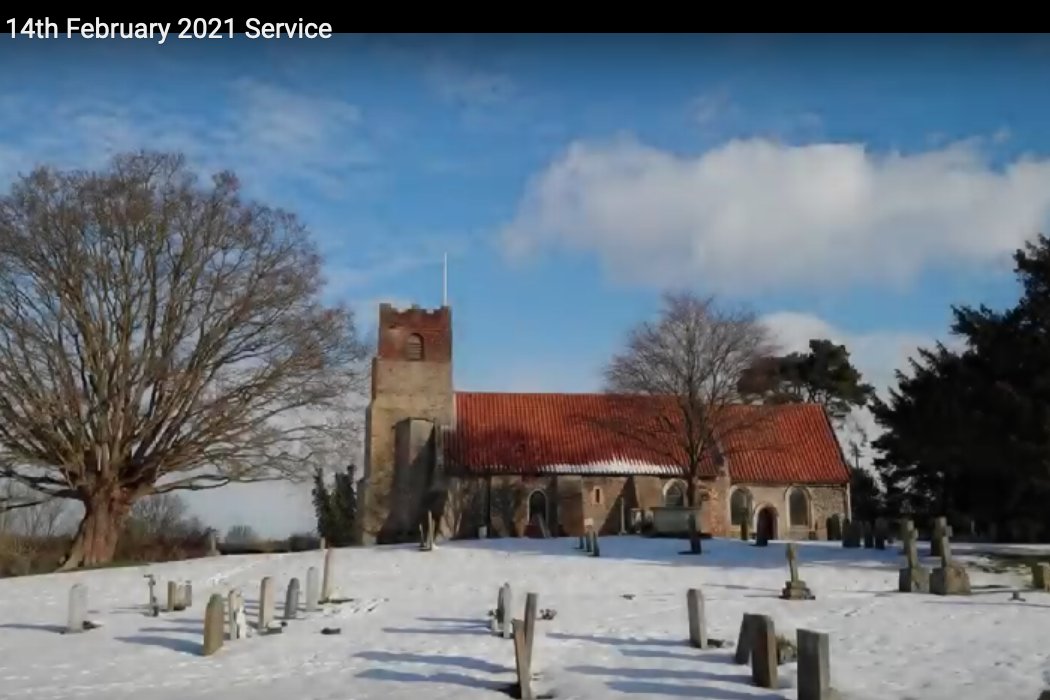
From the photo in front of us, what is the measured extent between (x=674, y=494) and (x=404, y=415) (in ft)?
40.1

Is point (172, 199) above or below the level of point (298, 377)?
above

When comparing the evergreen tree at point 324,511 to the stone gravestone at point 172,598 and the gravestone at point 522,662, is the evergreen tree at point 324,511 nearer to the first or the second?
the stone gravestone at point 172,598

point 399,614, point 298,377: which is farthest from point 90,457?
point 399,614

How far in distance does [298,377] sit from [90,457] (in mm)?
5986

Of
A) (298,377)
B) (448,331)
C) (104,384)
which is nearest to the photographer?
(104,384)

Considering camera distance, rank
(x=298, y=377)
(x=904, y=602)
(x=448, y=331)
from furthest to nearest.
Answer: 1. (x=448, y=331)
2. (x=298, y=377)
3. (x=904, y=602)

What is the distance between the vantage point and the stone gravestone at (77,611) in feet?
56.0

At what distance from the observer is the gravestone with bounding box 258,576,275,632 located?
16316 millimetres

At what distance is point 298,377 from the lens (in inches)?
1201

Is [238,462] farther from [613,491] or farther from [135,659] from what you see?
[613,491]

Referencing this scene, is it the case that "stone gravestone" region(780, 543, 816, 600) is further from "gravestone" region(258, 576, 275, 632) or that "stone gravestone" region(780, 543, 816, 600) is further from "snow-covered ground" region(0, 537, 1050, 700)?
"gravestone" region(258, 576, 275, 632)

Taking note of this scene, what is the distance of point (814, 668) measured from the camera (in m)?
10.1

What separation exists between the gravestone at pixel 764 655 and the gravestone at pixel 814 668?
0.95m

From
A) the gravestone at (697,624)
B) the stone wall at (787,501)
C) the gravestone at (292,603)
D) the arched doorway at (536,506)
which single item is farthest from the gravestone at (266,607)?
the stone wall at (787,501)
